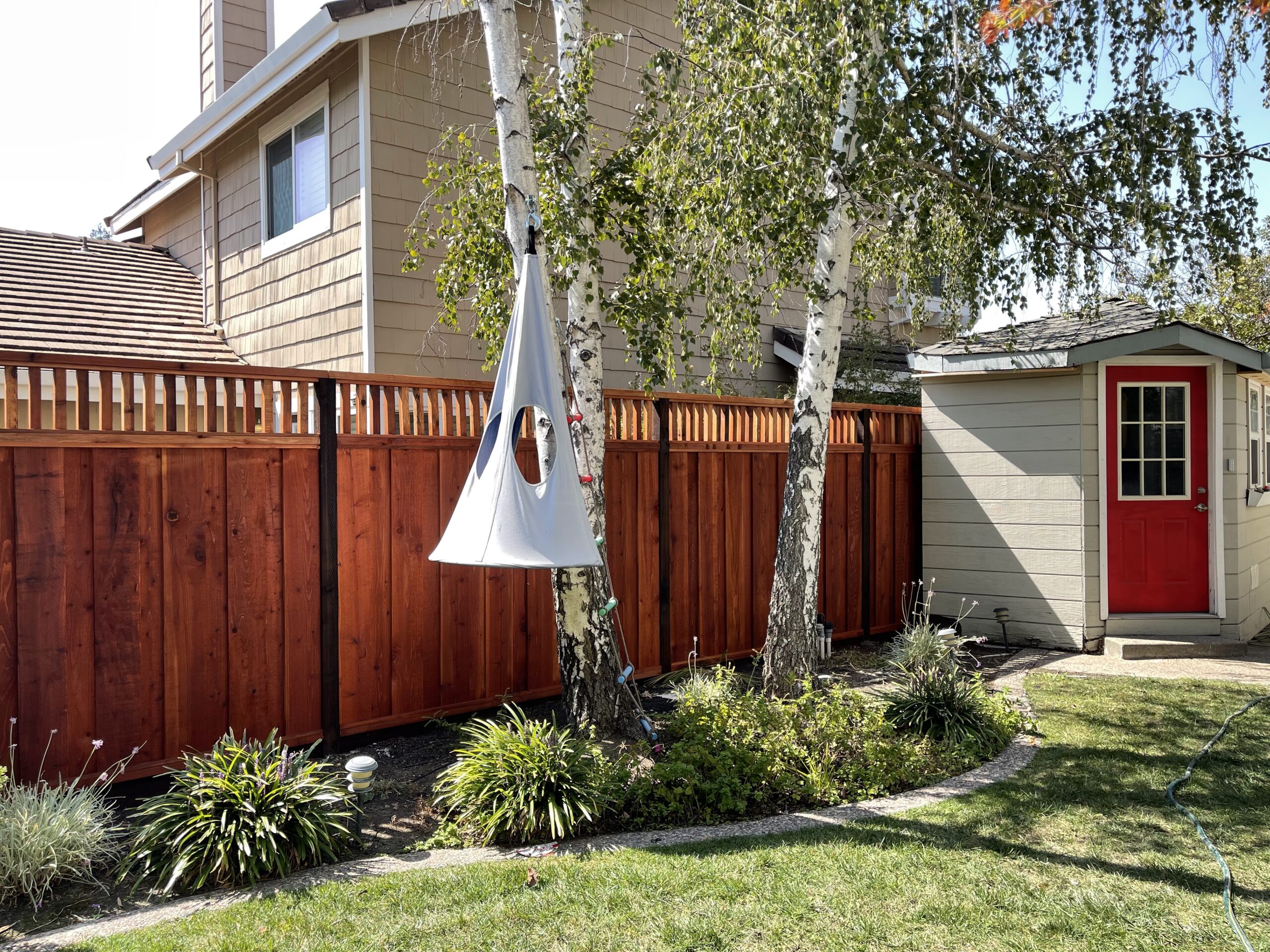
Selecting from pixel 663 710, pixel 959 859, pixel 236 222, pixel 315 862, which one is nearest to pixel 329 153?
pixel 236 222

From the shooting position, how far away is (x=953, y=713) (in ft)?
17.0

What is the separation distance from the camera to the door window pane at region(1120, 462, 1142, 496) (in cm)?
791

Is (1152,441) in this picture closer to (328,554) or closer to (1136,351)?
(1136,351)

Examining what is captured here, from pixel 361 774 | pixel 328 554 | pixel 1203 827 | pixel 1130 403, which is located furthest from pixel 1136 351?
pixel 361 774

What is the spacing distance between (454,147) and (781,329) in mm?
4561

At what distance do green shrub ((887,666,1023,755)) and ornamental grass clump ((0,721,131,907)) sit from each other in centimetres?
384

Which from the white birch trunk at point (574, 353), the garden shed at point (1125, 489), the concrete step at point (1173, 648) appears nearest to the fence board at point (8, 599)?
the white birch trunk at point (574, 353)

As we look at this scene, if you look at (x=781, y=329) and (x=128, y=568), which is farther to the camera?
(x=781, y=329)

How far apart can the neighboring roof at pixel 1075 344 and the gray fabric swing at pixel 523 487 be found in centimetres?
457

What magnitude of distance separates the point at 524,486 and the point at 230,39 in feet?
27.3

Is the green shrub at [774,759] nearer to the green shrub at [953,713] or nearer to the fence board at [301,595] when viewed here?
the green shrub at [953,713]

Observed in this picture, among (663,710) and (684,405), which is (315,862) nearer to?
(663,710)

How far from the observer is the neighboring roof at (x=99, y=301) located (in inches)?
300

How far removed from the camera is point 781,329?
1074 cm
